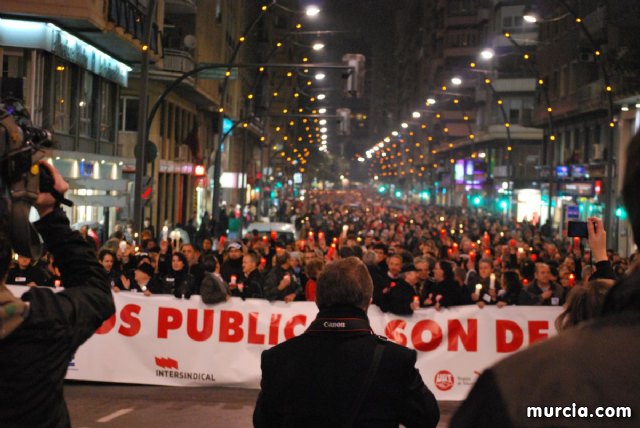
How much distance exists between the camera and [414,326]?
44.3 feet

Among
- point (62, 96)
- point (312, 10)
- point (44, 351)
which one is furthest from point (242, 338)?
point (312, 10)

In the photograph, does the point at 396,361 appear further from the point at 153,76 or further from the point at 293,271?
the point at 153,76

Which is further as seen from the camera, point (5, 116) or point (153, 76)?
point (153, 76)

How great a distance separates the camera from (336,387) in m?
4.47

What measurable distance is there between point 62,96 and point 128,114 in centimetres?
1322

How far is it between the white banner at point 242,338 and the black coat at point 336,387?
8.85 meters

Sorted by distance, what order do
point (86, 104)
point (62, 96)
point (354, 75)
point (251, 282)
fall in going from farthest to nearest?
point (86, 104) < point (62, 96) < point (354, 75) < point (251, 282)

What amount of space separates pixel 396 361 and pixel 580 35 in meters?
56.1

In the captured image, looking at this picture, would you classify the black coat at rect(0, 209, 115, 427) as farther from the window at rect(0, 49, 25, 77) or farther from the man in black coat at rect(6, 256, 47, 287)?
the window at rect(0, 49, 25, 77)

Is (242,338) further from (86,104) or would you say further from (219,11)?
(219,11)

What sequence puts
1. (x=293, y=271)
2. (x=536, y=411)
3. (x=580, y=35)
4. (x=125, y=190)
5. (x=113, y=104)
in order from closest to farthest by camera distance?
1. (x=536, y=411)
2. (x=293, y=271)
3. (x=125, y=190)
4. (x=113, y=104)
5. (x=580, y=35)

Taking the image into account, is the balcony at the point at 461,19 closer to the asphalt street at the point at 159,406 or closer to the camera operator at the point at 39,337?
the asphalt street at the point at 159,406

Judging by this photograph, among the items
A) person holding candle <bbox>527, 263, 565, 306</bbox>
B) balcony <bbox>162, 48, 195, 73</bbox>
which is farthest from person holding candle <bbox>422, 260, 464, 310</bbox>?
balcony <bbox>162, 48, 195, 73</bbox>

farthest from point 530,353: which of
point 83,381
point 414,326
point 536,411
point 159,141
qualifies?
point 159,141
